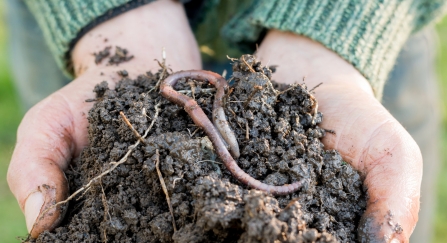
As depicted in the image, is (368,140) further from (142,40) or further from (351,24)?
(142,40)

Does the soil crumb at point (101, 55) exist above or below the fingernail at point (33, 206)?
above

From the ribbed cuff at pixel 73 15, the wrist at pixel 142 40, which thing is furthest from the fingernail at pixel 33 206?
the ribbed cuff at pixel 73 15

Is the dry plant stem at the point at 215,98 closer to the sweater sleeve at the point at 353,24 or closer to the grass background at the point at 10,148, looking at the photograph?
the sweater sleeve at the point at 353,24

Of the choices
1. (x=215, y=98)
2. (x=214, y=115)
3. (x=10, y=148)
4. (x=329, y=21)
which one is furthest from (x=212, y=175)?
(x=10, y=148)

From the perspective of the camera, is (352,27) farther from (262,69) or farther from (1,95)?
(1,95)

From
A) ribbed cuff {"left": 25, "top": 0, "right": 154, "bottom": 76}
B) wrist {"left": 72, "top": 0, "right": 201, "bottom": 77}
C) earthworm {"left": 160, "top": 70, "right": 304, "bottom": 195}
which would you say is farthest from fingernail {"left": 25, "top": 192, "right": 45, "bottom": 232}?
ribbed cuff {"left": 25, "top": 0, "right": 154, "bottom": 76}

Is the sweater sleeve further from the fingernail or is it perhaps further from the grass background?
the grass background

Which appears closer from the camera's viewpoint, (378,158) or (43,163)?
(378,158)

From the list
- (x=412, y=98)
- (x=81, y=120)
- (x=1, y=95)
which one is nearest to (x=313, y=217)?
(x=81, y=120)
